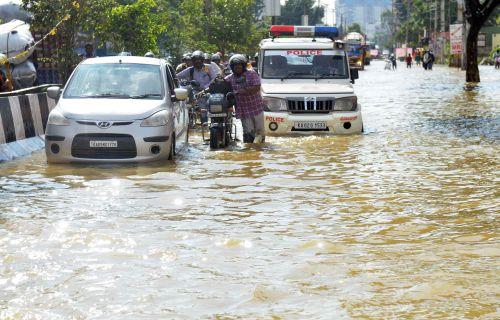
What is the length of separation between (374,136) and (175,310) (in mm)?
12604

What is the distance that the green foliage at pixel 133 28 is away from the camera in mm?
27078

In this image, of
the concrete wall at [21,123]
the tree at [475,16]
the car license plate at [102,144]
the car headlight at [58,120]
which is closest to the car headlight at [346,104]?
the concrete wall at [21,123]

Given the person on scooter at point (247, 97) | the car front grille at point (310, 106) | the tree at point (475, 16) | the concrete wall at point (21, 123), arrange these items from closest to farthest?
the concrete wall at point (21, 123)
the person on scooter at point (247, 97)
the car front grille at point (310, 106)
the tree at point (475, 16)

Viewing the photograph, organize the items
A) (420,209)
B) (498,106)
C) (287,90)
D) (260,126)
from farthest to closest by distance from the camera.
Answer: (498,106), (287,90), (260,126), (420,209)

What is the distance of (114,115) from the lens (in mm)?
13055

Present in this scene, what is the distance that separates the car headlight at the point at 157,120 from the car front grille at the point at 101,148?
1.03 ft

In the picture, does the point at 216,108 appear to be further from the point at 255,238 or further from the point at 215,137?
the point at 255,238

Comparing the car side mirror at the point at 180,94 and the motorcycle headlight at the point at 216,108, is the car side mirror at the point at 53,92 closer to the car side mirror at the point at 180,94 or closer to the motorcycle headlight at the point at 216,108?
the car side mirror at the point at 180,94

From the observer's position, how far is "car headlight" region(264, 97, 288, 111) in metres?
17.7

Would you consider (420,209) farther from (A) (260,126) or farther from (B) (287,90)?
(B) (287,90)

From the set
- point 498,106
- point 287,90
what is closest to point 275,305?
point 287,90

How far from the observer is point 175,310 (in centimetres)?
589

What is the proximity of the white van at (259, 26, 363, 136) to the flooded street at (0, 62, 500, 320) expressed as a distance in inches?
108

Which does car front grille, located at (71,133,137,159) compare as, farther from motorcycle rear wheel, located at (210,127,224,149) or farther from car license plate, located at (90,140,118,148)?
motorcycle rear wheel, located at (210,127,224,149)
